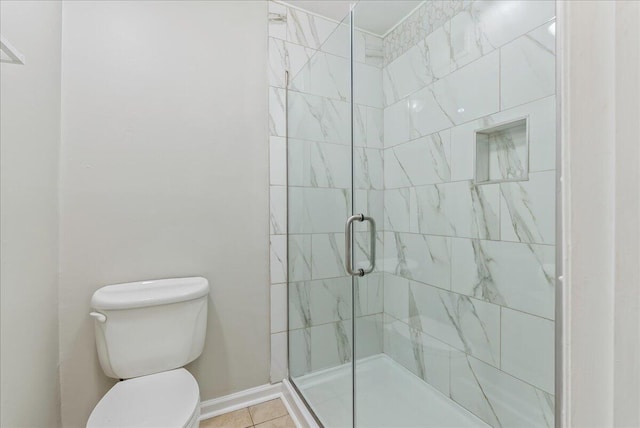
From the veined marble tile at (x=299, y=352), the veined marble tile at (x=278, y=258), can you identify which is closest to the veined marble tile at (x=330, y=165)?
the veined marble tile at (x=278, y=258)

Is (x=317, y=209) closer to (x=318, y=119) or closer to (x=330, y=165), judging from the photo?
(x=330, y=165)

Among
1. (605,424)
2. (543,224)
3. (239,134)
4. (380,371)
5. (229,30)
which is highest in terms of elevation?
(229,30)

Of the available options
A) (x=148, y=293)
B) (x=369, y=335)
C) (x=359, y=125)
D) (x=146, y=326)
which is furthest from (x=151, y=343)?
(x=359, y=125)

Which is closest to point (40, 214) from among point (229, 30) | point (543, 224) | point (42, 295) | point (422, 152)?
point (42, 295)

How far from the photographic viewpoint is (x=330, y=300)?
146cm

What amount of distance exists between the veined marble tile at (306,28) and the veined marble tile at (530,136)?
40.2 inches

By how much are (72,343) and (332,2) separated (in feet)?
7.07

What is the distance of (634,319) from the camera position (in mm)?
226

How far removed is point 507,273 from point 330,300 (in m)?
0.78

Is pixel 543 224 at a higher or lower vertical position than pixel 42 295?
higher

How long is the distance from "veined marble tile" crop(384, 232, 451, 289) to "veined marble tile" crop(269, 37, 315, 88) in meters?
1.07

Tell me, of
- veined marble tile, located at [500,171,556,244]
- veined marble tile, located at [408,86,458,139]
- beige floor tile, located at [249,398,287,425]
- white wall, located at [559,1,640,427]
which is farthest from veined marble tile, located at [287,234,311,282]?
white wall, located at [559,1,640,427]

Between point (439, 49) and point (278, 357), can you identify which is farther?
point (278, 357)

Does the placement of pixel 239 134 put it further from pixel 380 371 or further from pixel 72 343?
pixel 380 371
